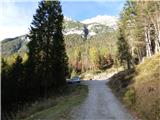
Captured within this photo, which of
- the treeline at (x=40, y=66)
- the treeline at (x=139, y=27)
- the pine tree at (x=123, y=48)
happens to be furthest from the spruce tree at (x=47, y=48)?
the pine tree at (x=123, y=48)

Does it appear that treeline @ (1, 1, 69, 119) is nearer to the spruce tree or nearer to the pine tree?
the spruce tree

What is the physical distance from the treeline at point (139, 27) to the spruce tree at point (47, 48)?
15278mm

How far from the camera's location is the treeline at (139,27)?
54.7 m

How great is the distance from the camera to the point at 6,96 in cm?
4269

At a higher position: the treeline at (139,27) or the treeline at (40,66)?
the treeline at (139,27)

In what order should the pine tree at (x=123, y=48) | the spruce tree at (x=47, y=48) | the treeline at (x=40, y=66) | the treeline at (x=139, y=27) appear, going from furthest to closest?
the pine tree at (x=123, y=48)
the treeline at (x=139, y=27)
the spruce tree at (x=47, y=48)
the treeline at (x=40, y=66)

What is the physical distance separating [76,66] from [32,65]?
107758 mm

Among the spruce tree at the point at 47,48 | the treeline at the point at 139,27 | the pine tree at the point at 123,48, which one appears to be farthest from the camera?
the pine tree at the point at 123,48

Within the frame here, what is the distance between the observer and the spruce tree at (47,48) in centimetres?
4510

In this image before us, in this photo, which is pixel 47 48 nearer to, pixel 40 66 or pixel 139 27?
pixel 40 66

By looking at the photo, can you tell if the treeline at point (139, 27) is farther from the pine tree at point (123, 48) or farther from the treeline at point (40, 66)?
the treeline at point (40, 66)

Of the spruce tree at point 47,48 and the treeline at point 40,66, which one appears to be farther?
the spruce tree at point 47,48

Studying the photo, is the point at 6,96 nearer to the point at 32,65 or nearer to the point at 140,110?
the point at 32,65

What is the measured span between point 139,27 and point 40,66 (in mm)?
25268
